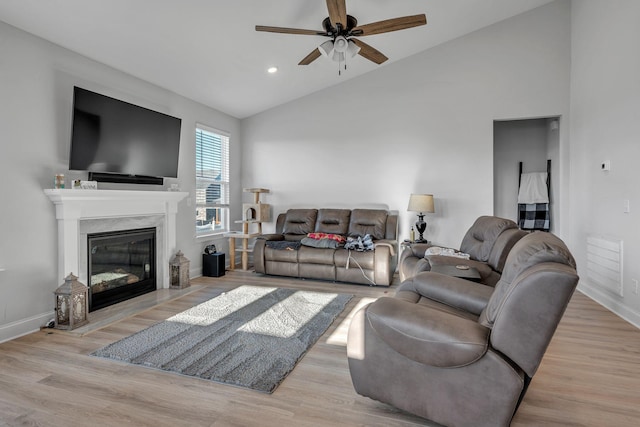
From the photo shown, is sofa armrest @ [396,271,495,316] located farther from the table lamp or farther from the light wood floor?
the table lamp

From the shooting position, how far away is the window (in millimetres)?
5133

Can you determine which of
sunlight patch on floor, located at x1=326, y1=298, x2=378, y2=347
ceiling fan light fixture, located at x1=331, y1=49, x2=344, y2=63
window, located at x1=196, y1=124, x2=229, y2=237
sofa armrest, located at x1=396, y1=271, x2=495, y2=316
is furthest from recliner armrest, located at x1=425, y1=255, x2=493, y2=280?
window, located at x1=196, y1=124, x2=229, y2=237

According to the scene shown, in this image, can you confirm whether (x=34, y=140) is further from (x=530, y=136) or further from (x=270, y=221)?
(x=530, y=136)

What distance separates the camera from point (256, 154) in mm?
6031

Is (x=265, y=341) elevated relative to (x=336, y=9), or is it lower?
lower

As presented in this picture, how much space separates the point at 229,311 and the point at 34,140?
2.29 meters

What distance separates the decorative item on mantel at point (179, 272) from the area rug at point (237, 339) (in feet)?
2.48

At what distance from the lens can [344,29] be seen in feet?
9.63

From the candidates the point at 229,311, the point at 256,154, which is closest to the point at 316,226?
the point at 256,154

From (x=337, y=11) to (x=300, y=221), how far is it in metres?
3.29

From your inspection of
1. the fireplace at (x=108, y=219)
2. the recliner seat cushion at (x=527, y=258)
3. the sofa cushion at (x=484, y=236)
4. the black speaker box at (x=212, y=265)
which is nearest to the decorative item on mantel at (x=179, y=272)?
the fireplace at (x=108, y=219)

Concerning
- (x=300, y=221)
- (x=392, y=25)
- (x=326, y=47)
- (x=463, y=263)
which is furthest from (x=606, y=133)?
(x=300, y=221)

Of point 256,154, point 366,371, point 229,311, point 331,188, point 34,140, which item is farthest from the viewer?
point 256,154

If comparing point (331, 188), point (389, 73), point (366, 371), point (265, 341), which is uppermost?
point (389, 73)
